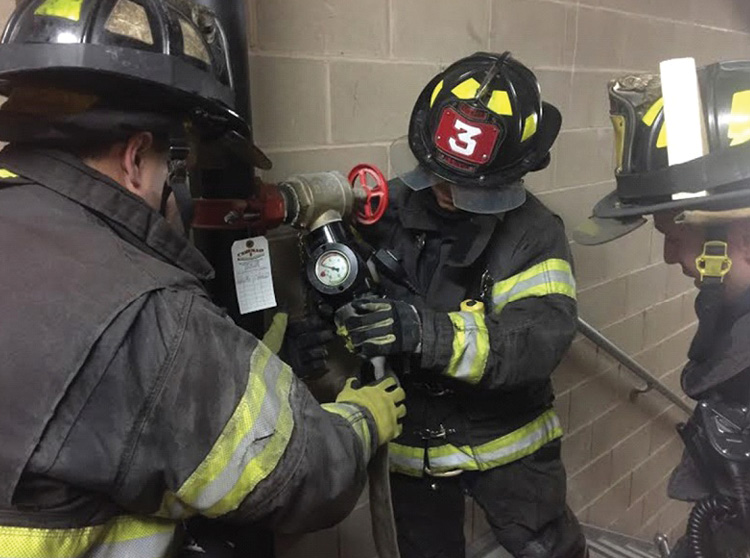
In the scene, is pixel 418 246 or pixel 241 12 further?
pixel 418 246

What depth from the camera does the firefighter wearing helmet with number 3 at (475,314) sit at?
144cm

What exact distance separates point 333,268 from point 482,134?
17.9 inches

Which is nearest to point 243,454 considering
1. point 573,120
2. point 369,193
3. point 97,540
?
point 97,540

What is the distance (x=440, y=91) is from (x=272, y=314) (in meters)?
0.68

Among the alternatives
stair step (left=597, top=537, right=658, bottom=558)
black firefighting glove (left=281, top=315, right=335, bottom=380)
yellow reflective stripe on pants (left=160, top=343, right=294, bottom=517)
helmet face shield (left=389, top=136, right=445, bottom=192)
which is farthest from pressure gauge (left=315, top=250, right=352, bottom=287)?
stair step (left=597, top=537, right=658, bottom=558)

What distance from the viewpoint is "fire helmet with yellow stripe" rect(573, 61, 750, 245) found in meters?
1.21

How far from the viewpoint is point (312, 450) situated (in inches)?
37.3

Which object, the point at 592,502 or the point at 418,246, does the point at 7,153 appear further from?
the point at 592,502

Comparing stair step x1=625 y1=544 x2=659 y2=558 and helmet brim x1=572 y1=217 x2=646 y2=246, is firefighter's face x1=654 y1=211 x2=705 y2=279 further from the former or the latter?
stair step x1=625 y1=544 x2=659 y2=558

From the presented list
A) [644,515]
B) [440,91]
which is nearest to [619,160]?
[440,91]

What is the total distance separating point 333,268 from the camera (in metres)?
1.41

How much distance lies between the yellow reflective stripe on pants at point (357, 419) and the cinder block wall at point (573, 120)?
2.14ft

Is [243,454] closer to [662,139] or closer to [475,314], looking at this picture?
[475,314]

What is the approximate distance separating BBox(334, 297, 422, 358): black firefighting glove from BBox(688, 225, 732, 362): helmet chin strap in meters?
0.59
